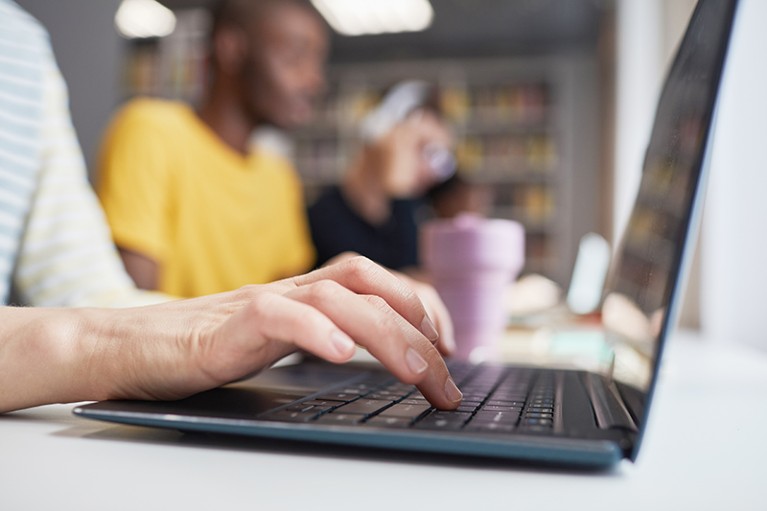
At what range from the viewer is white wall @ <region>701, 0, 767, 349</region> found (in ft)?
4.73

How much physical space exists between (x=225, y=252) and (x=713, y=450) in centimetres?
156

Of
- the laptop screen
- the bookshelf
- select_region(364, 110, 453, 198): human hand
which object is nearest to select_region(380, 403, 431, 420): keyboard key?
the laptop screen

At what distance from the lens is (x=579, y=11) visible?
4.96m

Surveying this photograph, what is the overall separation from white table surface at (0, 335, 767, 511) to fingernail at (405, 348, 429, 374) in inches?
2.1

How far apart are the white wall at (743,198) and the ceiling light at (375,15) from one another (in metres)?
3.61

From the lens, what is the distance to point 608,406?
439 millimetres

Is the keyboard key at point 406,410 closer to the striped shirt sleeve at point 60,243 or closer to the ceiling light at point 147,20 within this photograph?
the striped shirt sleeve at point 60,243

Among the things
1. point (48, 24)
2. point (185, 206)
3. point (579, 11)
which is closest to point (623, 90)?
point (579, 11)

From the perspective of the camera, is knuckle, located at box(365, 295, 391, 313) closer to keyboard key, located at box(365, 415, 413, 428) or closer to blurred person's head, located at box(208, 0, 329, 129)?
keyboard key, located at box(365, 415, 413, 428)

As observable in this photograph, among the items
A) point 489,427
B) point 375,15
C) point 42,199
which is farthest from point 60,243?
point 375,15

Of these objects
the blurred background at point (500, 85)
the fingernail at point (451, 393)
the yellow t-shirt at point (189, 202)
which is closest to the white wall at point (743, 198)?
the yellow t-shirt at point (189, 202)

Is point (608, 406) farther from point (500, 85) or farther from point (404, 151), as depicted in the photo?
point (500, 85)

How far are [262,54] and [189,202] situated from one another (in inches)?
19.4

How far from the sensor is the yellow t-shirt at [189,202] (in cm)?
156
